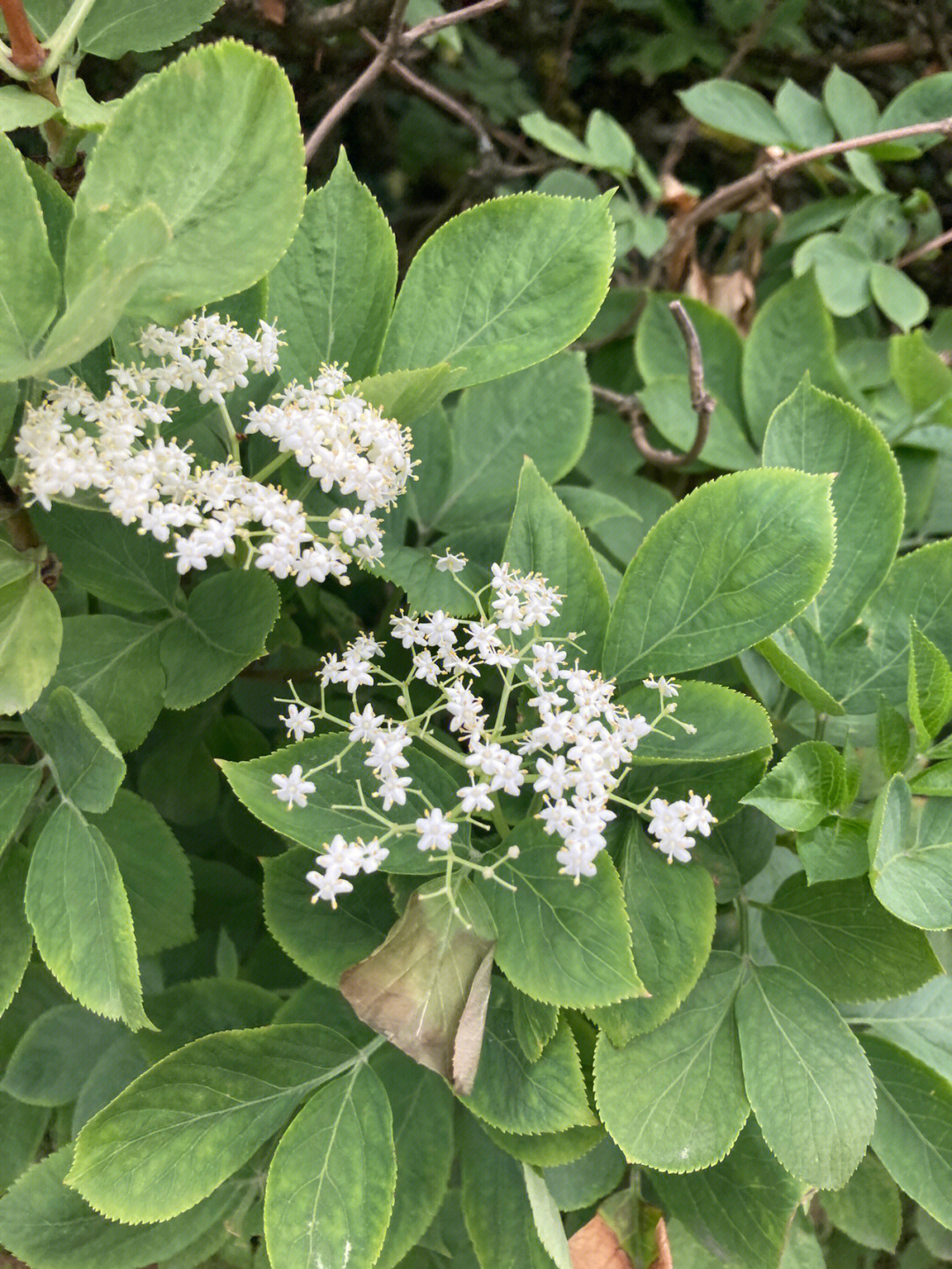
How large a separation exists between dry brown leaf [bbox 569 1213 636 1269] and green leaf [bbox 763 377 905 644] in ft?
1.74

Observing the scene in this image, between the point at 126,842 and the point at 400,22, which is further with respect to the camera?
the point at 400,22

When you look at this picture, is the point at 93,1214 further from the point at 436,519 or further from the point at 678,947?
the point at 436,519

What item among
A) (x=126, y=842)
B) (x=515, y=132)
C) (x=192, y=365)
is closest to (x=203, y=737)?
(x=126, y=842)

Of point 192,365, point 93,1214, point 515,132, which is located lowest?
point 93,1214

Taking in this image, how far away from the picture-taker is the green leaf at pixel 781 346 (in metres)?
1.23

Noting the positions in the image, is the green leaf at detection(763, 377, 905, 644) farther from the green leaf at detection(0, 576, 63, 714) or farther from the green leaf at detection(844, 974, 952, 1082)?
the green leaf at detection(0, 576, 63, 714)

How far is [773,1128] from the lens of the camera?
724mm

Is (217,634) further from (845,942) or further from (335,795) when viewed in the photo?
(845,942)

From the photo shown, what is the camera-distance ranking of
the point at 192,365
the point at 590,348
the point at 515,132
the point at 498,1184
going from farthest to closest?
the point at 515,132
the point at 590,348
the point at 498,1184
the point at 192,365

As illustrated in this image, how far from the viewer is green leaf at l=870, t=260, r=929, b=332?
1317 millimetres

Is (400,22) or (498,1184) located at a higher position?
(400,22)

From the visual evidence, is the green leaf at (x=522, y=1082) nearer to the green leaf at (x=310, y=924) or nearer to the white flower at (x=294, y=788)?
the green leaf at (x=310, y=924)

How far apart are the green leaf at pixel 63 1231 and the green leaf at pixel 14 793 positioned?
10.1 inches

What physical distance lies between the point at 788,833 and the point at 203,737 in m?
0.54
